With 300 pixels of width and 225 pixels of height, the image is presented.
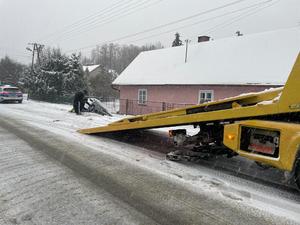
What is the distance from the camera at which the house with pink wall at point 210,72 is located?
679 inches

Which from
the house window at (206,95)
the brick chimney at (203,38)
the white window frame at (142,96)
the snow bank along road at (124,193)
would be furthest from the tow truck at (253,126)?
the brick chimney at (203,38)

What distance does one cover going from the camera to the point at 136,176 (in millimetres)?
5262

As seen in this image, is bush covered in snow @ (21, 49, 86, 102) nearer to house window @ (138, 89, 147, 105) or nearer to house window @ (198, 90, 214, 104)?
house window @ (138, 89, 147, 105)

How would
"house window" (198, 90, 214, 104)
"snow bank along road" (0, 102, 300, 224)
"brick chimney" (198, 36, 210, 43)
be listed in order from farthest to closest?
"brick chimney" (198, 36, 210, 43) < "house window" (198, 90, 214, 104) < "snow bank along road" (0, 102, 300, 224)

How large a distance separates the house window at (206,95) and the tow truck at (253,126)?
12507 millimetres

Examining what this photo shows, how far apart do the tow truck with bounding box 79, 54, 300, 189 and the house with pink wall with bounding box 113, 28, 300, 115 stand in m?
10.9

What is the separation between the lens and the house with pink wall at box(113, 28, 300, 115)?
56.6 feet

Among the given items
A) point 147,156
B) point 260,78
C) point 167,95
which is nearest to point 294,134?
point 147,156

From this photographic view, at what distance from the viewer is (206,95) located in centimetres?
1906

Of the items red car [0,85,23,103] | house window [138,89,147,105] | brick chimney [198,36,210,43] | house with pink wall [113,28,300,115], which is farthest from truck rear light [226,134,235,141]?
red car [0,85,23,103]

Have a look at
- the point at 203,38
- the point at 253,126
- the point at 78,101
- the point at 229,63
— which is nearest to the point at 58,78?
the point at 78,101

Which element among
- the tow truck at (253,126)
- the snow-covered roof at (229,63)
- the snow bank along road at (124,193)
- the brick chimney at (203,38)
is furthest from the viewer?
the brick chimney at (203,38)

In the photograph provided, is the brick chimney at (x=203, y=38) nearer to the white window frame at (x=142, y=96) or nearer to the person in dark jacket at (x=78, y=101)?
the white window frame at (x=142, y=96)

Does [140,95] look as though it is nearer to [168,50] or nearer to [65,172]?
[168,50]
